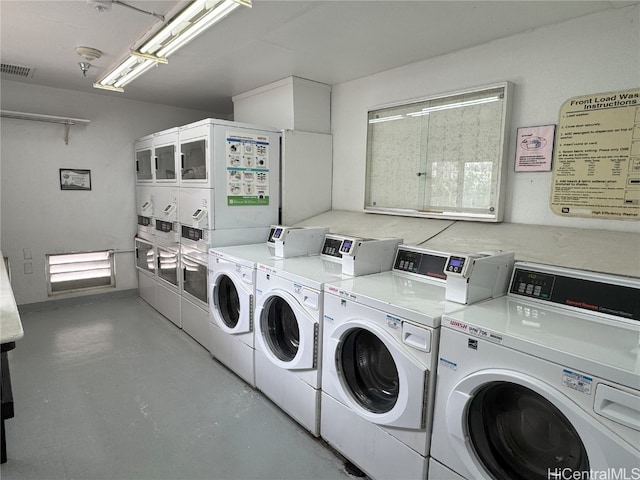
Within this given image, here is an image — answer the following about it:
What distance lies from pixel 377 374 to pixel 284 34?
2.34 meters

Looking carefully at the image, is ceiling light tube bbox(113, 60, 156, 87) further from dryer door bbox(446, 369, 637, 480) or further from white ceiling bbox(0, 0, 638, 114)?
dryer door bbox(446, 369, 637, 480)

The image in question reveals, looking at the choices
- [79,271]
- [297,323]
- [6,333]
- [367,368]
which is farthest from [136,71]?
[367,368]

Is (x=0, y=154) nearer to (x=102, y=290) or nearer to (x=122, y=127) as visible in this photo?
(x=122, y=127)

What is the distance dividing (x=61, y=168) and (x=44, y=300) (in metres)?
1.62

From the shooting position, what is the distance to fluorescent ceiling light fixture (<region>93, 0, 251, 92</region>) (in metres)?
2.03

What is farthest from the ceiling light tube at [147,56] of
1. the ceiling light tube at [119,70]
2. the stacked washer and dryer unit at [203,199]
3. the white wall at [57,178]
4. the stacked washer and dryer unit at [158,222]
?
the white wall at [57,178]

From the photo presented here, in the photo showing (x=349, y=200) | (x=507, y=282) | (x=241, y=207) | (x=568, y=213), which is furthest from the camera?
(x=349, y=200)

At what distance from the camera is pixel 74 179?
4566mm

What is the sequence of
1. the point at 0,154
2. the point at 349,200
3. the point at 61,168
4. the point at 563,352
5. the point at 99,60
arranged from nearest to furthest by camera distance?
the point at 563,352 → the point at 99,60 → the point at 349,200 → the point at 0,154 → the point at 61,168

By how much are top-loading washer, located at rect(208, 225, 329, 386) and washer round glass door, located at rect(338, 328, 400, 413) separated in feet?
3.09

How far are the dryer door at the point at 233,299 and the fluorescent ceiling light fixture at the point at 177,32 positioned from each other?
1598 millimetres

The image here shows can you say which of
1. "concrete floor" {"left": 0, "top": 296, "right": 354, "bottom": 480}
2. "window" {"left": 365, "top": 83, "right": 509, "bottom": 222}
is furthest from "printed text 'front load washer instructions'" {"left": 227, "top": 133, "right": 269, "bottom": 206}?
"concrete floor" {"left": 0, "top": 296, "right": 354, "bottom": 480}

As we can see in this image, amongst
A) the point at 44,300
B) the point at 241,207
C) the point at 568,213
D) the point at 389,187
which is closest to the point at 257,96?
the point at 241,207

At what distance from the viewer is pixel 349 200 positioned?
12.5 ft
